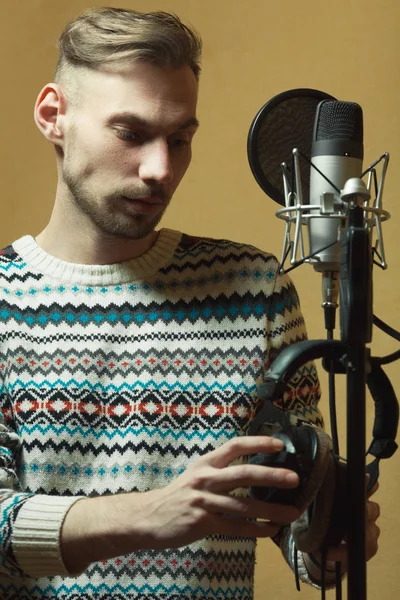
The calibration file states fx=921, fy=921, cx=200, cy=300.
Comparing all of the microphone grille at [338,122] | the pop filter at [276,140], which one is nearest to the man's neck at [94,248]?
the pop filter at [276,140]

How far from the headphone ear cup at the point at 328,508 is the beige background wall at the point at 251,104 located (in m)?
0.98

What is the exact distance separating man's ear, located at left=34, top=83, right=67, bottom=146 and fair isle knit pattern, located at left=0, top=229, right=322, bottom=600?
0.54 ft

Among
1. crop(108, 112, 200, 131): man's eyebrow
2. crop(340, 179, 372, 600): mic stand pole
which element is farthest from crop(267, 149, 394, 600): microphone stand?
crop(108, 112, 200, 131): man's eyebrow

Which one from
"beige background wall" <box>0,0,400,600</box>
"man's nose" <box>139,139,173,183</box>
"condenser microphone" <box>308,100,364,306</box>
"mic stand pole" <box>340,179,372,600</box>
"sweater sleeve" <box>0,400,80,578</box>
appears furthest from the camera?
"beige background wall" <box>0,0,400,600</box>

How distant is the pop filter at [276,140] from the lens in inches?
41.2

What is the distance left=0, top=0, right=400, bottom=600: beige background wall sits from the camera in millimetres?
1876

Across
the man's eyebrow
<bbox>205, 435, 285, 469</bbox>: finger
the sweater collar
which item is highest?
the man's eyebrow

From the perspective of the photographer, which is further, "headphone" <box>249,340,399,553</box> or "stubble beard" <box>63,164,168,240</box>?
"stubble beard" <box>63,164,168,240</box>

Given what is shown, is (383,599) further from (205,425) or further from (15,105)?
(15,105)

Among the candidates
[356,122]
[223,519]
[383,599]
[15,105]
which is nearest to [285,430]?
[223,519]

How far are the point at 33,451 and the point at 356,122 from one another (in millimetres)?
620

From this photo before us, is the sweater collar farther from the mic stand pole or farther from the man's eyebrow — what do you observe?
the mic stand pole

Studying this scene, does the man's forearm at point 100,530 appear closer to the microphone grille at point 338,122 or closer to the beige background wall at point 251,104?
the microphone grille at point 338,122

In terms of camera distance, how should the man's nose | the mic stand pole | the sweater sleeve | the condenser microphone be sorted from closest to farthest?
the mic stand pole < the condenser microphone < the sweater sleeve < the man's nose
